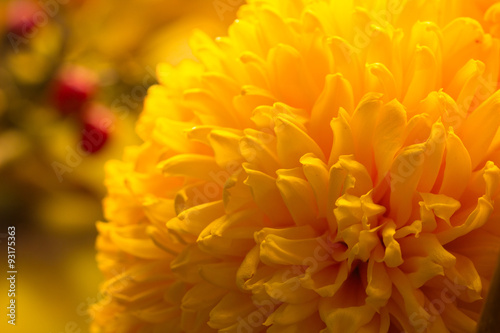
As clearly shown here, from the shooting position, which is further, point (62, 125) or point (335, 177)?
point (62, 125)

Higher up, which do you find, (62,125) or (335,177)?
(62,125)

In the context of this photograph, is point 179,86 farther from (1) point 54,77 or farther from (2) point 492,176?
(1) point 54,77

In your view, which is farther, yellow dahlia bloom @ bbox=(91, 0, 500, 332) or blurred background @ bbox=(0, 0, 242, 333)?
blurred background @ bbox=(0, 0, 242, 333)

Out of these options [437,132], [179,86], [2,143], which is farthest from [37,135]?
[437,132]

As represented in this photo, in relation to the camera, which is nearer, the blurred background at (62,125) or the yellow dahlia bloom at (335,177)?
the yellow dahlia bloom at (335,177)
